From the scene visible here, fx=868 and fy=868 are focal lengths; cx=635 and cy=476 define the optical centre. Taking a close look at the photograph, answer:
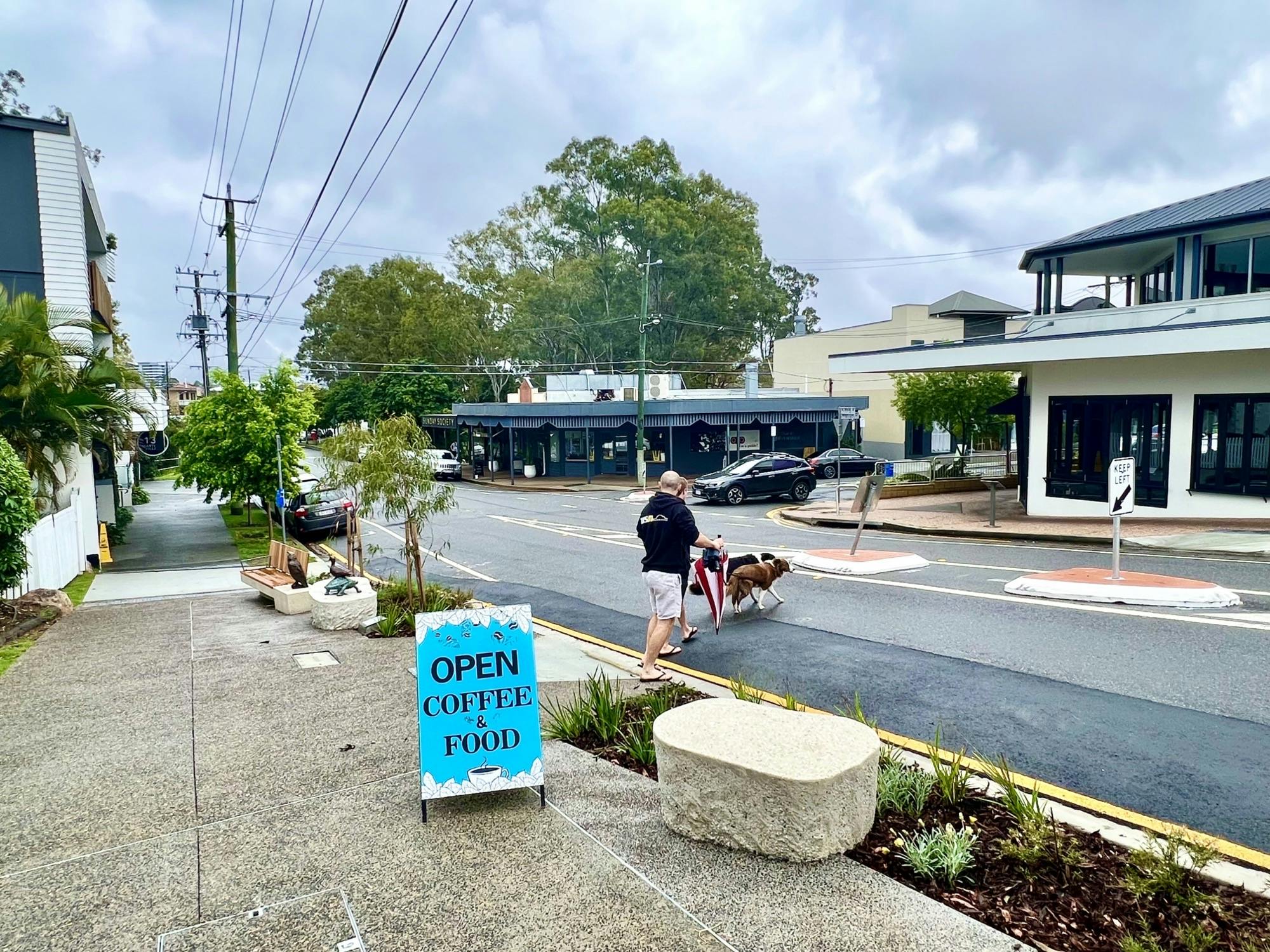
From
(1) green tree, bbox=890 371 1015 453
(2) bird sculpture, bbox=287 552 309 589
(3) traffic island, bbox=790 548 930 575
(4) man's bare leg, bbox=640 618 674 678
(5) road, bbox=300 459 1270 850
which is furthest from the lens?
(1) green tree, bbox=890 371 1015 453

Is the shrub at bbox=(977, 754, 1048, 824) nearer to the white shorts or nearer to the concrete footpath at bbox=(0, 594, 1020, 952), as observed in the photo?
the concrete footpath at bbox=(0, 594, 1020, 952)

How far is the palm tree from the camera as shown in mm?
12625

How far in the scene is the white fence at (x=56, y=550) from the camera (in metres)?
12.2

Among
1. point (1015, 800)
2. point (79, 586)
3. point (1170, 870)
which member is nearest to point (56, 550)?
point (79, 586)

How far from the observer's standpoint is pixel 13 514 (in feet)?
32.5

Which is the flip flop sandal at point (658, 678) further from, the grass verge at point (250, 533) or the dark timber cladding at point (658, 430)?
the dark timber cladding at point (658, 430)

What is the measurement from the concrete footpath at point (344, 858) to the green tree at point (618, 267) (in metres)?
51.2

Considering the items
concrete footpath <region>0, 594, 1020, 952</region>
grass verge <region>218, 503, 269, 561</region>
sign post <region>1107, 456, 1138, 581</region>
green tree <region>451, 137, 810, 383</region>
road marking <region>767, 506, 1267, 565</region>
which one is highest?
green tree <region>451, 137, 810, 383</region>

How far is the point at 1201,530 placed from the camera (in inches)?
646

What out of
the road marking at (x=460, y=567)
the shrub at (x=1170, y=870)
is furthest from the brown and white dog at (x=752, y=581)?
the shrub at (x=1170, y=870)

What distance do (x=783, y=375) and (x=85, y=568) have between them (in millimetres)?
48868

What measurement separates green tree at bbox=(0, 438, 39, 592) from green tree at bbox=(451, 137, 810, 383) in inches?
1848

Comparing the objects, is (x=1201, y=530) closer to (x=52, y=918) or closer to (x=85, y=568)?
(x=52, y=918)

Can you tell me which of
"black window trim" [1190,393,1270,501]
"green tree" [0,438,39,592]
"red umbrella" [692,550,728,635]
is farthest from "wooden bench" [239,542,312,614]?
"black window trim" [1190,393,1270,501]
